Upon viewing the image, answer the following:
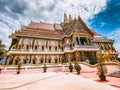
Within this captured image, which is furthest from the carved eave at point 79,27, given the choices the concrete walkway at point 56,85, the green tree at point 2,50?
the concrete walkway at point 56,85

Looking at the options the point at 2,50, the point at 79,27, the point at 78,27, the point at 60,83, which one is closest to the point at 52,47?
the point at 78,27

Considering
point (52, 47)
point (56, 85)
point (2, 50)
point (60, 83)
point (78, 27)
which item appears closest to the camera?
point (56, 85)

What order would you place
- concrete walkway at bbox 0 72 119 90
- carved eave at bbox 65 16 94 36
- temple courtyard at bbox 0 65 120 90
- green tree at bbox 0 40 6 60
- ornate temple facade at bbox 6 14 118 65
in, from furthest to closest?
carved eave at bbox 65 16 94 36, green tree at bbox 0 40 6 60, ornate temple facade at bbox 6 14 118 65, temple courtyard at bbox 0 65 120 90, concrete walkway at bbox 0 72 119 90

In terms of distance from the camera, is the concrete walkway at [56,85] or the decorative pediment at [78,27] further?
the decorative pediment at [78,27]

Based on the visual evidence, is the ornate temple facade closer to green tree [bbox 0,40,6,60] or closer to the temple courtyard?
green tree [bbox 0,40,6,60]

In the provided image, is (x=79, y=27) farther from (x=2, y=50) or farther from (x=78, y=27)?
(x=2, y=50)

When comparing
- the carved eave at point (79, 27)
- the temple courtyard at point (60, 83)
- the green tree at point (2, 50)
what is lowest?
the temple courtyard at point (60, 83)

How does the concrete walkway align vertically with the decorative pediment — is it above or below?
below

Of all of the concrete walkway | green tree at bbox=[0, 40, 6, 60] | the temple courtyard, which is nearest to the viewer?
the concrete walkway

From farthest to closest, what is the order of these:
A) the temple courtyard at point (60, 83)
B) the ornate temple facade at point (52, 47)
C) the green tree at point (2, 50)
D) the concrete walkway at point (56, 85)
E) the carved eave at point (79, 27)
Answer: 1. the carved eave at point (79, 27)
2. the green tree at point (2, 50)
3. the ornate temple facade at point (52, 47)
4. the temple courtyard at point (60, 83)
5. the concrete walkway at point (56, 85)

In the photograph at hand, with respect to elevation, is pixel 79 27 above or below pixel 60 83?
above

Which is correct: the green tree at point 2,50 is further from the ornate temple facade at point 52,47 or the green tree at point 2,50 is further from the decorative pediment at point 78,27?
the decorative pediment at point 78,27

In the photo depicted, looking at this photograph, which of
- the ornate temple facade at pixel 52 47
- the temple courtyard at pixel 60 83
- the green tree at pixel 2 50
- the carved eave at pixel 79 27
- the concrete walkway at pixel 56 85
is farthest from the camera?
the carved eave at pixel 79 27

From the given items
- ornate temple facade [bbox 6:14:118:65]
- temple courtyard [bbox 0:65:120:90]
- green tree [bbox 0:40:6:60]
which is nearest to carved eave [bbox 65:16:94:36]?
ornate temple facade [bbox 6:14:118:65]
